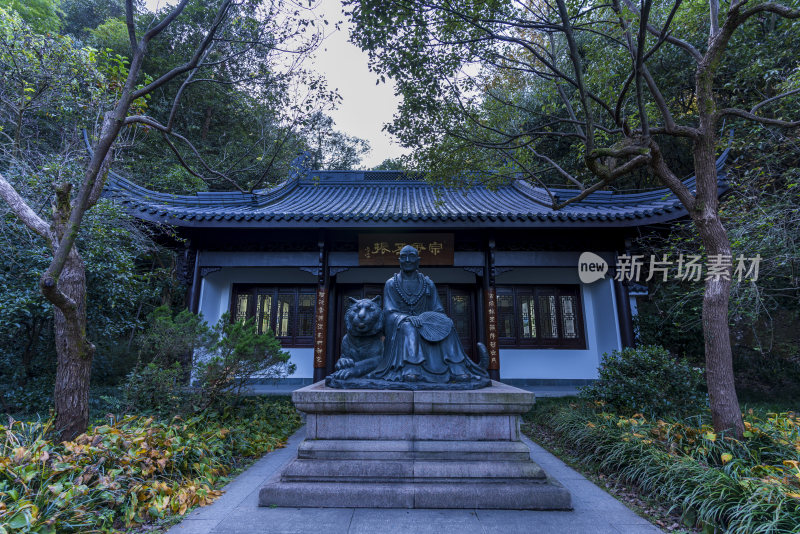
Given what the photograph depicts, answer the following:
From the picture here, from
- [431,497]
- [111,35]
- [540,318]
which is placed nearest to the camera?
[431,497]

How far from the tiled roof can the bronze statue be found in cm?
259

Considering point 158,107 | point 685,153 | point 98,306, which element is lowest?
point 98,306

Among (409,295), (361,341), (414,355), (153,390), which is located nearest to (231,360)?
(153,390)

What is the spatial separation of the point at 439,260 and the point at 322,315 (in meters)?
3.12

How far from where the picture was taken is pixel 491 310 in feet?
29.6

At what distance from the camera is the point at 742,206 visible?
22.1ft

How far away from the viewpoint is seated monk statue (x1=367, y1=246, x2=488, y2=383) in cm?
402

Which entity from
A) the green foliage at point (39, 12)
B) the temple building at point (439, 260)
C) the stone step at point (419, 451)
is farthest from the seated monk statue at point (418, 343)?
the green foliage at point (39, 12)

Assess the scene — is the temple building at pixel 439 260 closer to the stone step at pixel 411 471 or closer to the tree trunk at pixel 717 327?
the tree trunk at pixel 717 327

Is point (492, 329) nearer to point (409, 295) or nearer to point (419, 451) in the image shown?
point (409, 295)

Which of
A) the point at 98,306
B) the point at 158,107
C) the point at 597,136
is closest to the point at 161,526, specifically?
the point at 98,306

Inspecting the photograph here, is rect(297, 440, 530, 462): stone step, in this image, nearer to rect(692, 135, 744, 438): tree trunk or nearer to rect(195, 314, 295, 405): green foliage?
rect(692, 135, 744, 438): tree trunk

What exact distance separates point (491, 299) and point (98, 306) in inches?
315

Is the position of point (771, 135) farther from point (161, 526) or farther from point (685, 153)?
point (161, 526)
